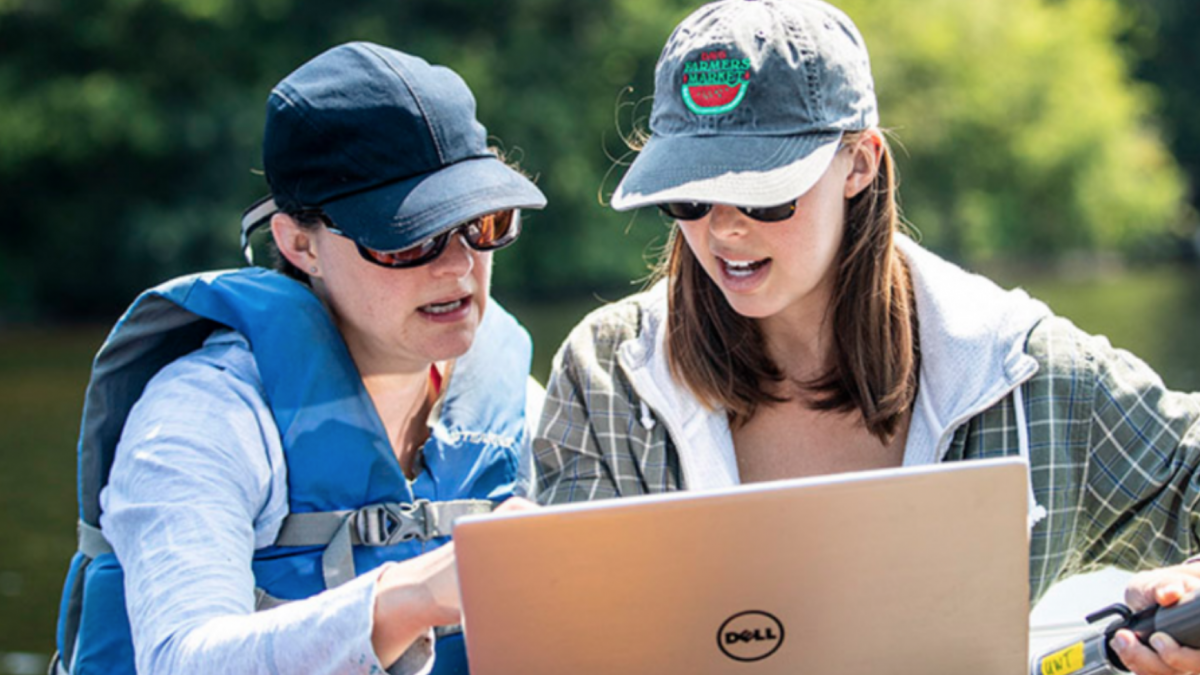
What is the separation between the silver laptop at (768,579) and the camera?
1342 mm

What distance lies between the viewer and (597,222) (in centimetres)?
2073

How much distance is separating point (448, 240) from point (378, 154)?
15cm

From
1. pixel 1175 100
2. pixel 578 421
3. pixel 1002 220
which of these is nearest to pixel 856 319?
pixel 578 421

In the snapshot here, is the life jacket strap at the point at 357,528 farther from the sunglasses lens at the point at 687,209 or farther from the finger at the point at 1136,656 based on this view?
the finger at the point at 1136,656

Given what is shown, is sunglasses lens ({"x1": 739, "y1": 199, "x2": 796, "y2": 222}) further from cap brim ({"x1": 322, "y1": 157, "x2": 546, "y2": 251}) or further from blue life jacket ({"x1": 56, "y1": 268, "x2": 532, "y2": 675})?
blue life jacket ({"x1": 56, "y1": 268, "x2": 532, "y2": 675})

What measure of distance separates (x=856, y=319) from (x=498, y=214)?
527 mm

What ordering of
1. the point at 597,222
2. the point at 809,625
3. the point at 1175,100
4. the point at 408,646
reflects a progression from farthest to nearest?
the point at 1175,100, the point at 597,222, the point at 408,646, the point at 809,625

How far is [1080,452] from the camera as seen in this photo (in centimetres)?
193

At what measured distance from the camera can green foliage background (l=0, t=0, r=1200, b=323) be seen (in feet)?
59.9

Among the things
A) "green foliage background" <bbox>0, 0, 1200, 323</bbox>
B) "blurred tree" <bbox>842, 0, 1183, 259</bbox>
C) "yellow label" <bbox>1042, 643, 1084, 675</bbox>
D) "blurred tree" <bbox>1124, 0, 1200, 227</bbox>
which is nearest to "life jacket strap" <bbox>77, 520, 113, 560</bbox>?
"yellow label" <bbox>1042, 643, 1084, 675</bbox>

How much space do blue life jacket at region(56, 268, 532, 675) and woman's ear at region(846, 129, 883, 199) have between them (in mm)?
725

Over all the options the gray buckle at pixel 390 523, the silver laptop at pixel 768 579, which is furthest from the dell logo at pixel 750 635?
the gray buckle at pixel 390 523

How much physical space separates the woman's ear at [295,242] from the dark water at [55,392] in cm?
458

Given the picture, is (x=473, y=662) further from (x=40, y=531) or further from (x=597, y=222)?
(x=597, y=222)
